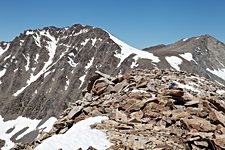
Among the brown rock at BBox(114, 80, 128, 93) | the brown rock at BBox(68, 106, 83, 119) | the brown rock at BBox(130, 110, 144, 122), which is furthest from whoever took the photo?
the brown rock at BBox(114, 80, 128, 93)

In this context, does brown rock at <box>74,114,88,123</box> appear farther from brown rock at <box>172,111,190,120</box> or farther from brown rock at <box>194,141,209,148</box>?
brown rock at <box>194,141,209,148</box>

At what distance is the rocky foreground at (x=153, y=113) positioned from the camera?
22.2m

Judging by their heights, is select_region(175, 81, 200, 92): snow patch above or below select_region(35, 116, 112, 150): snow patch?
above

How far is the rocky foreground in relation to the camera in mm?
22250

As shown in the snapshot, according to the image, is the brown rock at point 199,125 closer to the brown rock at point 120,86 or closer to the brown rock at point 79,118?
the brown rock at point 79,118

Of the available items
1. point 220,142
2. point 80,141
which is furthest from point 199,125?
point 80,141

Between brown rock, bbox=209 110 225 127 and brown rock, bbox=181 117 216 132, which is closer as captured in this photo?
brown rock, bbox=181 117 216 132

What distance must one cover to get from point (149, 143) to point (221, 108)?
9.01m

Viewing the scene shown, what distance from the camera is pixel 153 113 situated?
25484mm

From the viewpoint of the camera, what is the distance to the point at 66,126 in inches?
1083

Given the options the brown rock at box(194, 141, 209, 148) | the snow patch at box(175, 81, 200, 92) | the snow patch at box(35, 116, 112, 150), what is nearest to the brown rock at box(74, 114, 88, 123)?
the snow patch at box(35, 116, 112, 150)

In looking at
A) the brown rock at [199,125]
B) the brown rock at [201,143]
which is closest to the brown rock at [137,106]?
the brown rock at [199,125]

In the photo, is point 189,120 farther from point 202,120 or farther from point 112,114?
point 112,114

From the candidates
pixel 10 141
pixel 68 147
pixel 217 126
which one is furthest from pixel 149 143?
pixel 10 141
